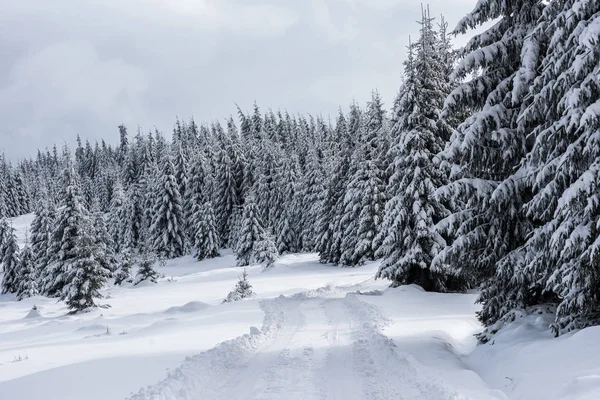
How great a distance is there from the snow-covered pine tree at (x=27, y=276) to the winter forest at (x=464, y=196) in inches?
6.7

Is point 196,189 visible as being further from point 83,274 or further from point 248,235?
A: point 83,274

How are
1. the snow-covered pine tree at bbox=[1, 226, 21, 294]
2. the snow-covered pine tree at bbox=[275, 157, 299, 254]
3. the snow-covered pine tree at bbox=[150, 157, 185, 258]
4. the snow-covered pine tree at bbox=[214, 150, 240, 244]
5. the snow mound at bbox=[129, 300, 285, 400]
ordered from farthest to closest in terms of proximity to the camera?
the snow-covered pine tree at bbox=[214, 150, 240, 244], the snow-covered pine tree at bbox=[150, 157, 185, 258], the snow-covered pine tree at bbox=[275, 157, 299, 254], the snow-covered pine tree at bbox=[1, 226, 21, 294], the snow mound at bbox=[129, 300, 285, 400]

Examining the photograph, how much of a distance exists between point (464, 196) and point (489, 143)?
4.98 feet

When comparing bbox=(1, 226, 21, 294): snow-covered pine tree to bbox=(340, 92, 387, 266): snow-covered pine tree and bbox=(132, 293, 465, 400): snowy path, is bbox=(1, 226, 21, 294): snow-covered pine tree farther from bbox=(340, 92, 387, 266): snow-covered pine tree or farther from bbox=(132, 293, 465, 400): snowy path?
bbox=(132, 293, 465, 400): snowy path

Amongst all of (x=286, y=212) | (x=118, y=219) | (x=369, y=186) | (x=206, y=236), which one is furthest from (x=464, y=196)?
(x=118, y=219)

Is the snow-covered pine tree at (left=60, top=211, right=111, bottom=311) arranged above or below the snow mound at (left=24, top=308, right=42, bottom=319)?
above

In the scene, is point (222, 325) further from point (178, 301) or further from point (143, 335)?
point (178, 301)

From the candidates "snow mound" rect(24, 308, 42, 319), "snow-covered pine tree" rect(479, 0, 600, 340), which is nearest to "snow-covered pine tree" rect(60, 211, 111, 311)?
"snow mound" rect(24, 308, 42, 319)

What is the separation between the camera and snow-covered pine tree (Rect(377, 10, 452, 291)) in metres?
21.5

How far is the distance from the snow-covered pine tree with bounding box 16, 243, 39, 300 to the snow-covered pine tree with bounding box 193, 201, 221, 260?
18.3m

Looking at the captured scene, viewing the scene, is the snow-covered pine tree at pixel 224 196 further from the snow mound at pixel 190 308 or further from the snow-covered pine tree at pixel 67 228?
the snow mound at pixel 190 308

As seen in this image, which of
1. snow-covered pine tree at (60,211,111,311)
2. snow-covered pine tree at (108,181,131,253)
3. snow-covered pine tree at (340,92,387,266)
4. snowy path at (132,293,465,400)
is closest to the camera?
snowy path at (132,293,465,400)

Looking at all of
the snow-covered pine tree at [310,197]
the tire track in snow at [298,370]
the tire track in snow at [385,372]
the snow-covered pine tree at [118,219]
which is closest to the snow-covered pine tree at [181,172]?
the snow-covered pine tree at [118,219]

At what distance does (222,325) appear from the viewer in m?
15.4
